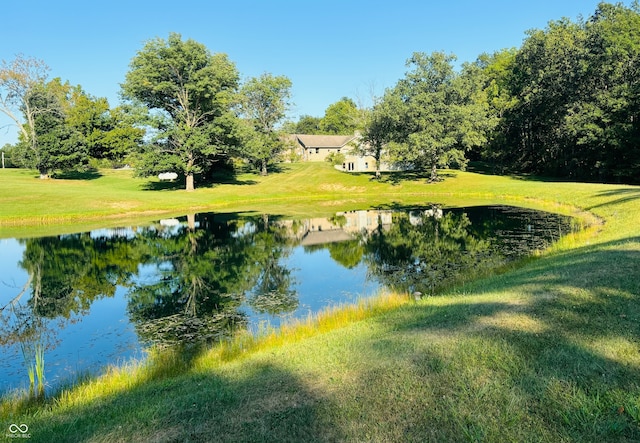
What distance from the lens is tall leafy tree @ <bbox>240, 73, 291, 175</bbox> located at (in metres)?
63.3

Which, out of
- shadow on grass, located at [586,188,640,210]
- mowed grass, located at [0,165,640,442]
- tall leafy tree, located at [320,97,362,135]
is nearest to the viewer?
mowed grass, located at [0,165,640,442]

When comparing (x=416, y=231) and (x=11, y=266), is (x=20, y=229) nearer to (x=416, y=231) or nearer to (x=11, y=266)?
(x=11, y=266)

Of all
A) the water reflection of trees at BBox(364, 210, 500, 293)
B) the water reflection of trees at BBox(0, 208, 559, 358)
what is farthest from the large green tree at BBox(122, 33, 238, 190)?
the water reflection of trees at BBox(364, 210, 500, 293)

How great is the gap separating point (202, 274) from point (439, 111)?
42292 mm

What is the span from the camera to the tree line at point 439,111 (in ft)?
149

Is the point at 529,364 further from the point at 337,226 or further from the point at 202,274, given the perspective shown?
the point at 337,226

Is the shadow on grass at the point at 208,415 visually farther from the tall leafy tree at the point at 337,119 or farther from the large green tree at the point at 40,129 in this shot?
the tall leafy tree at the point at 337,119

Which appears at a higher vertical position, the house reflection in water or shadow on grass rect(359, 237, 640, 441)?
shadow on grass rect(359, 237, 640, 441)

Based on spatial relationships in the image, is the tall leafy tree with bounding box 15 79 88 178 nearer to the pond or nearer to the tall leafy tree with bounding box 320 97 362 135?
the pond

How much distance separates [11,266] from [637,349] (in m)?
22.2

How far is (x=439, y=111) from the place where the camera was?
5216 cm

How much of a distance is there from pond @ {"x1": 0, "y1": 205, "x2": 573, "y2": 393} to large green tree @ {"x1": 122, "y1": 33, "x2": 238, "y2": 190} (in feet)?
65.9

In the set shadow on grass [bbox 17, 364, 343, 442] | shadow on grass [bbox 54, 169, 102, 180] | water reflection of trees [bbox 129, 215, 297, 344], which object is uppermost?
shadow on grass [bbox 54, 169, 102, 180]

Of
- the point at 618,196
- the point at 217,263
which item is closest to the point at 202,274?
the point at 217,263
